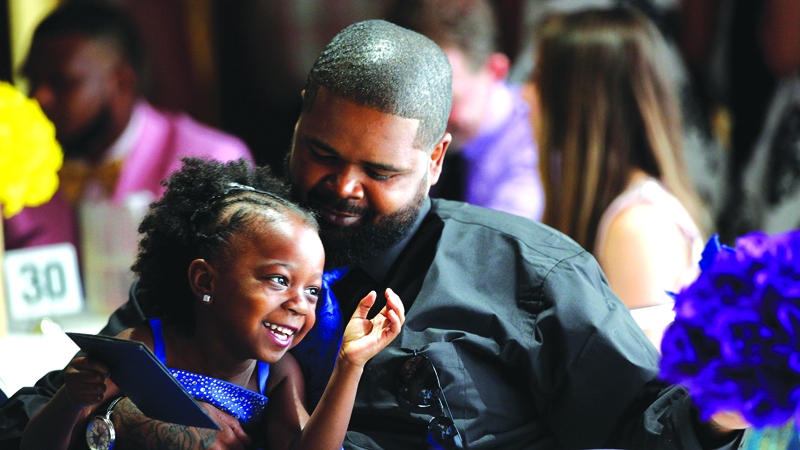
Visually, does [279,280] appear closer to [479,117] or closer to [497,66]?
[479,117]

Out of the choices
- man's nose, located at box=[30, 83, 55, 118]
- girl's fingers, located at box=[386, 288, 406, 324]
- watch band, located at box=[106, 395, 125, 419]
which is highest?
girl's fingers, located at box=[386, 288, 406, 324]

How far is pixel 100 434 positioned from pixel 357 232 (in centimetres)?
65

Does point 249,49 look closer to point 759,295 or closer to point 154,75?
point 154,75

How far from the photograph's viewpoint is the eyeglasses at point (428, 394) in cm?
164

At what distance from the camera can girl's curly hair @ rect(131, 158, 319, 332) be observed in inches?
63.7

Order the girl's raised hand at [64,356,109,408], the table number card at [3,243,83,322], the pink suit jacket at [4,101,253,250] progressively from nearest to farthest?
the girl's raised hand at [64,356,109,408] → the table number card at [3,243,83,322] → the pink suit jacket at [4,101,253,250]

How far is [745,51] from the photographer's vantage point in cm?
475

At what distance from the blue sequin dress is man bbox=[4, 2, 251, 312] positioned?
2.10 m

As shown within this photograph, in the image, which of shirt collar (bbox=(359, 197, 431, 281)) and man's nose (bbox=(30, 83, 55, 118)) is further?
man's nose (bbox=(30, 83, 55, 118))

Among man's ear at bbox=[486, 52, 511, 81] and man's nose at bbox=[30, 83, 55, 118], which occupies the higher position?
man's ear at bbox=[486, 52, 511, 81]

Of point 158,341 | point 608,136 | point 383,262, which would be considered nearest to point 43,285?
point 158,341

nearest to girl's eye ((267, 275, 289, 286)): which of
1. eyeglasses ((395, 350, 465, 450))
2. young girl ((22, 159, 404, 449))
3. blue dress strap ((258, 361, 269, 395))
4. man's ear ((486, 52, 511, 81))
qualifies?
young girl ((22, 159, 404, 449))

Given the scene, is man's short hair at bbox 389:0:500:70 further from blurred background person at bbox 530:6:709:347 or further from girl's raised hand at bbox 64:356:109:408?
girl's raised hand at bbox 64:356:109:408

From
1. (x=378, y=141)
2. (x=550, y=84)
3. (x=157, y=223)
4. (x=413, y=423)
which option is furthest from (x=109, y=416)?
(x=550, y=84)
